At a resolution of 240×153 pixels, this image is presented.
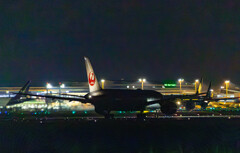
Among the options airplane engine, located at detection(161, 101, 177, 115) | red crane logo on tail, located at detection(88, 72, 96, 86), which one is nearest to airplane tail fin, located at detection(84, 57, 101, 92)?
red crane logo on tail, located at detection(88, 72, 96, 86)

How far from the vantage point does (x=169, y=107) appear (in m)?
51.3

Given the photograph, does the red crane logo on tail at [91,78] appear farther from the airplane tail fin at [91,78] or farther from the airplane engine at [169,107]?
the airplane engine at [169,107]

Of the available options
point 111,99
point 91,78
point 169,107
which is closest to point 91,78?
point 91,78

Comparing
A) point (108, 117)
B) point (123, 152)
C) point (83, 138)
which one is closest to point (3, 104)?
point (108, 117)

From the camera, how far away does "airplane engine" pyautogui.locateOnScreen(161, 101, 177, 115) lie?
51.1 m

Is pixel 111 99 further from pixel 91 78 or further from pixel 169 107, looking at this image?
pixel 169 107

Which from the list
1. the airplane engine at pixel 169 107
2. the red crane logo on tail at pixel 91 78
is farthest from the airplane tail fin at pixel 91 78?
the airplane engine at pixel 169 107

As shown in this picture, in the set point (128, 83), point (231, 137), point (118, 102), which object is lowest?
point (231, 137)

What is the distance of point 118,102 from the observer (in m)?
49.6

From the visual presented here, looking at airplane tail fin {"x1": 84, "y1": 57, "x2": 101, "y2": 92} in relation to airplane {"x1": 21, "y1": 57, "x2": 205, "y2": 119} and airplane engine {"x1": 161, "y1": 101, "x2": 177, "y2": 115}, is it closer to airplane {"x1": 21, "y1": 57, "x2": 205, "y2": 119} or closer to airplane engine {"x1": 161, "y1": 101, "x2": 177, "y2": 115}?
airplane {"x1": 21, "y1": 57, "x2": 205, "y2": 119}

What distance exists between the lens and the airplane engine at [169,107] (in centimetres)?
5112

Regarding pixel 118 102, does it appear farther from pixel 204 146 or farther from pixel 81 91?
pixel 81 91

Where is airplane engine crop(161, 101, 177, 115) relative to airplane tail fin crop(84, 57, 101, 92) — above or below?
below

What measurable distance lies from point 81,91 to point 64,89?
748 centimetres
